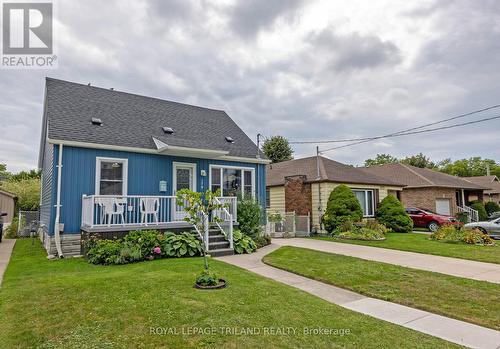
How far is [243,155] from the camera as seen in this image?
13.7 metres

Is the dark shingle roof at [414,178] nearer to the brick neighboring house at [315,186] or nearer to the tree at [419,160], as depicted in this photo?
the brick neighboring house at [315,186]

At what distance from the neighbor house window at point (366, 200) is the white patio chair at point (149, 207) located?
12.6m

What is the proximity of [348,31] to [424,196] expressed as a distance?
16.7m

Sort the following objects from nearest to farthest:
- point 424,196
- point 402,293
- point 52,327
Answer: point 52,327 → point 402,293 → point 424,196

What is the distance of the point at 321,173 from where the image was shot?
17375 millimetres

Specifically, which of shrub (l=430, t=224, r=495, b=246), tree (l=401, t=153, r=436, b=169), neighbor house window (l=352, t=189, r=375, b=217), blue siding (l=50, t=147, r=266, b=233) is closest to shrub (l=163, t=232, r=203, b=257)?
blue siding (l=50, t=147, r=266, b=233)

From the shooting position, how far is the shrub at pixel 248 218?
38.4 ft

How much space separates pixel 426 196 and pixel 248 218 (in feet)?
57.0

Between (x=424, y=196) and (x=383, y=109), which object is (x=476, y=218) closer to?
(x=424, y=196)

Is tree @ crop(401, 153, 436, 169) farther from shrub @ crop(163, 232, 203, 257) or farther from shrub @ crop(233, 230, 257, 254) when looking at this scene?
shrub @ crop(163, 232, 203, 257)

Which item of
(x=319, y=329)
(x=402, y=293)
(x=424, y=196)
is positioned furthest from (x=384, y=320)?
(x=424, y=196)

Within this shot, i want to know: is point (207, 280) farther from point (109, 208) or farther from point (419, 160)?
point (419, 160)

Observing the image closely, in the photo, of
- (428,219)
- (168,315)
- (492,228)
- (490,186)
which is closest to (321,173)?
(428,219)

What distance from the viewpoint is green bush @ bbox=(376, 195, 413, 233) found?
1728cm
